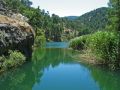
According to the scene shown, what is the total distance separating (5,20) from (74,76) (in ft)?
62.2

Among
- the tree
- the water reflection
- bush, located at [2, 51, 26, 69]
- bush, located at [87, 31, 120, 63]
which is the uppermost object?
the tree

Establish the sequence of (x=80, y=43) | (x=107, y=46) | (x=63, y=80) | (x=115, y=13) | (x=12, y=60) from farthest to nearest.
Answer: (x=80, y=43)
(x=115, y=13)
(x=107, y=46)
(x=12, y=60)
(x=63, y=80)

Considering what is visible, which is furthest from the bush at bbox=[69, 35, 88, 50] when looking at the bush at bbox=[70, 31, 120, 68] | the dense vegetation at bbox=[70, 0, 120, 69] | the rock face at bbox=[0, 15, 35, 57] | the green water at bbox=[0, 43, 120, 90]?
the green water at bbox=[0, 43, 120, 90]

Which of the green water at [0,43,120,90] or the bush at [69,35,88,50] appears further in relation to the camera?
the bush at [69,35,88,50]

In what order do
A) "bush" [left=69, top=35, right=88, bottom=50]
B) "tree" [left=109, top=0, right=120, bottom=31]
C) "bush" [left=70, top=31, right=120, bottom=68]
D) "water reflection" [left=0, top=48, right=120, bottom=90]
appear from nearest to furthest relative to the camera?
1. "water reflection" [left=0, top=48, right=120, bottom=90]
2. "bush" [left=70, top=31, right=120, bottom=68]
3. "tree" [left=109, top=0, right=120, bottom=31]
4. "bush" [left=69, top=35, right=88, bottom=50]

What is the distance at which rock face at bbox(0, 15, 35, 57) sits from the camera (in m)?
49.4

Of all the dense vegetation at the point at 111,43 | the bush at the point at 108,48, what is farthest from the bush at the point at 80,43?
the bush at the point at 108,48

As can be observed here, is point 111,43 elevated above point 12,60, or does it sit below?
above

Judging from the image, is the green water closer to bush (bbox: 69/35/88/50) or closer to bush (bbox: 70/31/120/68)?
bush (bbox: 70/31/120/68)

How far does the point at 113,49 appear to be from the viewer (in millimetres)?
47562

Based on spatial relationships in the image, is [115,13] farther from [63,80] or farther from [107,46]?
[63,80]

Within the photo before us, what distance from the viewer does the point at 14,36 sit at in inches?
2133

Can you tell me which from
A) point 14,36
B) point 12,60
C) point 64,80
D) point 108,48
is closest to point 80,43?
point 14,36

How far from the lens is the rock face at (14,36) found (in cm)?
4936
